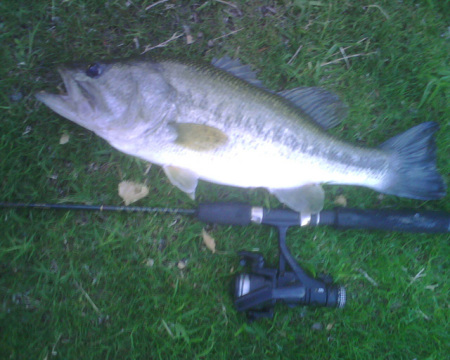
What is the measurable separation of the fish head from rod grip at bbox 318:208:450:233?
61.9 inches

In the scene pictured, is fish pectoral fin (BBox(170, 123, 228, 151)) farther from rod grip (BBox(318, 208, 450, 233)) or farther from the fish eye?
rod grip (BBox(318, 208, 450, 233))

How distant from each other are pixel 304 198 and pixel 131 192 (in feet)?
4.78

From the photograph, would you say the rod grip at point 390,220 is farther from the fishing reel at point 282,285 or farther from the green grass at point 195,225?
the fishing reel at point 282,285

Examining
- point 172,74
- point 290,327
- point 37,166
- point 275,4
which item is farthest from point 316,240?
point 37,166

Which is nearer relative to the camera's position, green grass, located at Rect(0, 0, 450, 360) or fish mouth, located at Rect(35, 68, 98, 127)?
fish mouth, located at Rect(35, 68, 98, 127)

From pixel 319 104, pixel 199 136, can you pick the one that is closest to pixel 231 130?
pixel 199 136

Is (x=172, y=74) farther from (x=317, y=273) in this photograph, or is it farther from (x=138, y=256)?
(x=317, y=273)

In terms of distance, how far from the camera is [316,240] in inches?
116

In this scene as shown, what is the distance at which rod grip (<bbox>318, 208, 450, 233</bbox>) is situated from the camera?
8.86 ft

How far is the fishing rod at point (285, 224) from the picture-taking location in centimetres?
261

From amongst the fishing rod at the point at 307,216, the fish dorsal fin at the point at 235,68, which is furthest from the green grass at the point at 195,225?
the fish dorsal fin at the point at 235,68

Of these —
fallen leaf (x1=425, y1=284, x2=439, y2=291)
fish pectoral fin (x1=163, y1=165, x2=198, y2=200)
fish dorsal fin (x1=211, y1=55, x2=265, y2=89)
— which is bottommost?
fallen leaf (x1=425, y1=284, x2=439, y2=291)

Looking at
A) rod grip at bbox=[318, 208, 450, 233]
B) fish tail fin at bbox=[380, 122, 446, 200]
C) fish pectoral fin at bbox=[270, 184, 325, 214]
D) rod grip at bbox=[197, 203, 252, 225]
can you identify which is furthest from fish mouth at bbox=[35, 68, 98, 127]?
fish tail fin at bbox=[380, 122, 446, 200]

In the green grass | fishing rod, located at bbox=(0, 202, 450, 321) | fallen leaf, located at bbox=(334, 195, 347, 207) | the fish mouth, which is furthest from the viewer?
fallen leaf, located at bbox=(334, 195, 347, 207)
